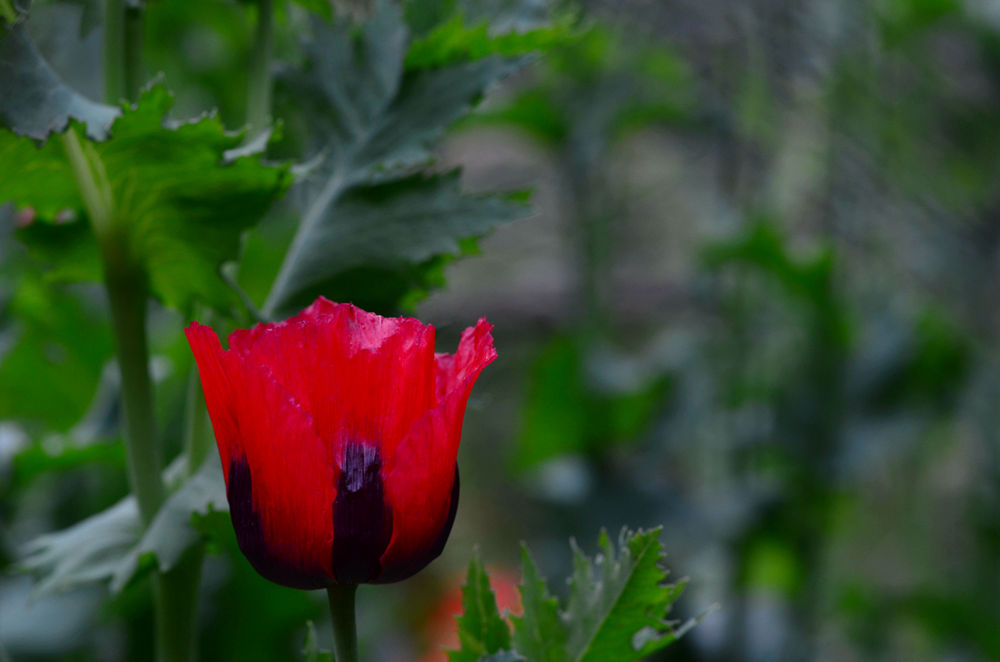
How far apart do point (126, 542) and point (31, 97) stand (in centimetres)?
19

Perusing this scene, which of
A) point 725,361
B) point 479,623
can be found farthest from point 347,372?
point 725,361

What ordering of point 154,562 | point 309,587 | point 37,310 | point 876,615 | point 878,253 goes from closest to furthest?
point 309,587 < point 154,562 < point 37,310 < point 876,615 < point 878,253

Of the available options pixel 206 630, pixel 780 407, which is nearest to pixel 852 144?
pixel 780 407

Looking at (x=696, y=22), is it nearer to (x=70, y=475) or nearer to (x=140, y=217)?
(x=70, y=475)

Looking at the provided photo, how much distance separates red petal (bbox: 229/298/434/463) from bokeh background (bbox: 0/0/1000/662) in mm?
654

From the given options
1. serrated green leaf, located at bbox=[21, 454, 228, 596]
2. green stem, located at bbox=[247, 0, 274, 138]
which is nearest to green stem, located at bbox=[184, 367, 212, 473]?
serrated green leaf, located at bbox=[21, 454, 228, 596]

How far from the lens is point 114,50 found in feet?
1.38

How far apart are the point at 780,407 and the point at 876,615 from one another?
0.35 meters

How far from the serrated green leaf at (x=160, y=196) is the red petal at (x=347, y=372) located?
115 millimetres

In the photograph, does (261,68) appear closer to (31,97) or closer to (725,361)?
(31,97)

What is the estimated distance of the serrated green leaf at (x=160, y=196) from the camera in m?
0.37

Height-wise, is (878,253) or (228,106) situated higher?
(228,106)

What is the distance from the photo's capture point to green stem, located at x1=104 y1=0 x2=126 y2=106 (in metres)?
0.42

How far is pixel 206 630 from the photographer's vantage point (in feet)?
3.12
